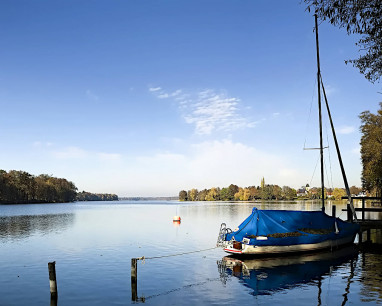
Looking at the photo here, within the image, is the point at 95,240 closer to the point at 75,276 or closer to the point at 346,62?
the point at 75,276

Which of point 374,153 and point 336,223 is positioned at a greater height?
point 374,153

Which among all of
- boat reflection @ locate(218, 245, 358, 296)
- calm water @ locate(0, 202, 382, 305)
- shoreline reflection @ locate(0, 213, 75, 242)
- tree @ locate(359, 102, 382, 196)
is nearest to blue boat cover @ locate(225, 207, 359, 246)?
boat reflection @ locate(218, 245, 358, 296)

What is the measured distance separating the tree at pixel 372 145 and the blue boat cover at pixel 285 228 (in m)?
39.6

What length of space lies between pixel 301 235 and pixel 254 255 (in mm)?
4938

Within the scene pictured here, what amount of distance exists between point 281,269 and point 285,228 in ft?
16.3

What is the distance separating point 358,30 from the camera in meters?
17.2

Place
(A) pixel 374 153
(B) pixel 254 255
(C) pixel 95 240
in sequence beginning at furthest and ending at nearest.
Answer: (A) pixel 374 153
(C) pixel 95 240
(B) pixel 254 255

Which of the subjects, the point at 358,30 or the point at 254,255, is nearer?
the point at 358,30

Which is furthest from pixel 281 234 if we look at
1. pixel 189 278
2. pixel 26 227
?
pixel 26 227

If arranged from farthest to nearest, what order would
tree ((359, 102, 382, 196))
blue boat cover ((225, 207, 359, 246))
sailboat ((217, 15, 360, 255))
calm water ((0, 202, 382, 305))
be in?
tree ((359, 102, 382, 196)) → blue boat cover ((225, 207, 359, 246)) → sailboat ((217, 15, 360, 255)) → calm water ((0, 202, 382, 305))

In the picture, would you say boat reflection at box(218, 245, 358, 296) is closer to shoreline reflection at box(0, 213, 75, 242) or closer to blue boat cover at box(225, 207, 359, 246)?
blue boat cover at box(225, 207, 359, 246)

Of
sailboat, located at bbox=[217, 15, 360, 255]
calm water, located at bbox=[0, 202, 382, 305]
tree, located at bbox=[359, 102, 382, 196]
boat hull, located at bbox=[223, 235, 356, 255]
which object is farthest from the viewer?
tree, located at bbox=[359, 102, 382, 196]

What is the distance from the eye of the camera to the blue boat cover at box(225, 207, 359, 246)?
95.5 ft

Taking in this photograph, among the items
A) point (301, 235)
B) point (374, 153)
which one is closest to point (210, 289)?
point (301, 235)
